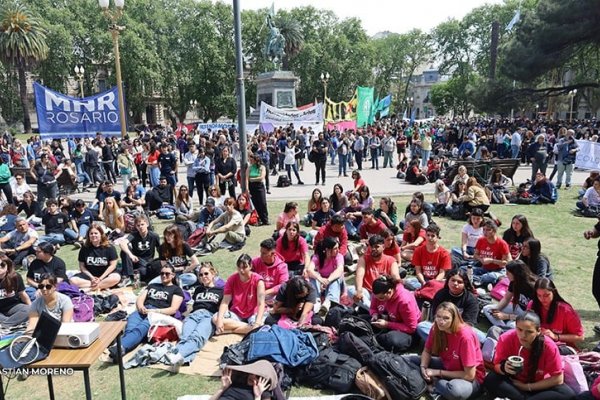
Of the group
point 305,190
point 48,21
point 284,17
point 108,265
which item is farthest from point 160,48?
point 108,265

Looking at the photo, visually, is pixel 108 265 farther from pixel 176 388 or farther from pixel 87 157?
pixel 87 157

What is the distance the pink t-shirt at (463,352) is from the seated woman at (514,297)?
43.3 inches

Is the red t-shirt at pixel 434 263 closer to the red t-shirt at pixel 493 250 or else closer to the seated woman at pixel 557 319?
the red t-shirt at pixel 493 250

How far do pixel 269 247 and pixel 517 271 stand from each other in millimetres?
2992

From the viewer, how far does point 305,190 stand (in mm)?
15430

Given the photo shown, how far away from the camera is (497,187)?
1330 centimetres

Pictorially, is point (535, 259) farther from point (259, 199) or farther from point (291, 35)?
point (291, 35)

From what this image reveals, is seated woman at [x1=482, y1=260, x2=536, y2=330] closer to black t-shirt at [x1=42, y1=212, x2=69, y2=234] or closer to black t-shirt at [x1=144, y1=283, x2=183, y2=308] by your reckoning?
black t-shirt at [x1=144, y1=283, x2=183, y2=308]

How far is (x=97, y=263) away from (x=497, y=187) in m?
10.6

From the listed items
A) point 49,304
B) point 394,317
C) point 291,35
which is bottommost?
point 394,317

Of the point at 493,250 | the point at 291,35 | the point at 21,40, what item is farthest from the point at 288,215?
the point at 291,35

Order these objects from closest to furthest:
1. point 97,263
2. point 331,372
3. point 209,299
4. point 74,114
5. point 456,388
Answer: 1. point 456,388
2. point 331,372
3. point 209,299
4. point 97,263
5. point 74,114

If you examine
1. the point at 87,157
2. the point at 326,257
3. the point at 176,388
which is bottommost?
the point at 176,388

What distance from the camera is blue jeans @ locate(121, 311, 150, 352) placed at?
5426 mm
